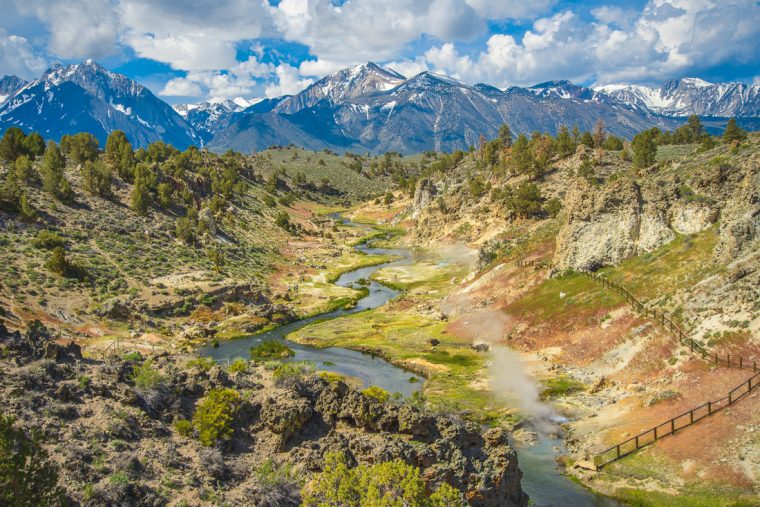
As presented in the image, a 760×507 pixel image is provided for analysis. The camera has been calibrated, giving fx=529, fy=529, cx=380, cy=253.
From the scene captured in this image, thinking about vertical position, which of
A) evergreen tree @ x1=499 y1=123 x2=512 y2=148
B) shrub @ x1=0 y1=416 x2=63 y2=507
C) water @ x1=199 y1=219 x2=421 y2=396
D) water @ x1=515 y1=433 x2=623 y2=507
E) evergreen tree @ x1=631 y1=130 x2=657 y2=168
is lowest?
water @ x1=515 y1=433 x2=623 y2=507

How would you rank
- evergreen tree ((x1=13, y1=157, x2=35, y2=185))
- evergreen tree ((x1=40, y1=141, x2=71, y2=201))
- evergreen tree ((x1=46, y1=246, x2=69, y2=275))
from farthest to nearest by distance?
evergreen tree ((x1=40, y1=141, x2=71, y2=201)) → evergreen tree ((x1=13, y1=157, x2=35, y2=185)) → evergreen tree ((x1=46, y1=246, x2=69, y2=275))

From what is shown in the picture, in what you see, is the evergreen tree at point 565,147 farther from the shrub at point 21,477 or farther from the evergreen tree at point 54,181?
the shrub at point 21,477

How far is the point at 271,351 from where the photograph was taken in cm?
6381

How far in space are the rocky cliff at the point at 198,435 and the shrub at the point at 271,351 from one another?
3020cm

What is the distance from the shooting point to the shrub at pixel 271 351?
6281cm

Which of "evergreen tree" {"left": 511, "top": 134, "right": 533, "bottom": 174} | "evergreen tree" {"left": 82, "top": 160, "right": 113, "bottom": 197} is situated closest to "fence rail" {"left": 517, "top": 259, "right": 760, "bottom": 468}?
"evergreen tree" {"left": 82, "top": 160, "right": 113, "bottom": 197}

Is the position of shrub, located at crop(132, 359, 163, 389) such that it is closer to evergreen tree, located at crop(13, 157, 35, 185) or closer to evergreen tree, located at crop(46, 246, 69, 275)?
evergreen tree, located at crop(46, 246, 69, 275)

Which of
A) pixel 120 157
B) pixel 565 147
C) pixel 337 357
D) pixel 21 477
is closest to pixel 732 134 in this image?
pixel 565 147

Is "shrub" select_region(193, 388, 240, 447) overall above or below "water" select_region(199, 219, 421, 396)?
below

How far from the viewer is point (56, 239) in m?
80.8

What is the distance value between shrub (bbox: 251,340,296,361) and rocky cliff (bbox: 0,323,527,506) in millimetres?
30202

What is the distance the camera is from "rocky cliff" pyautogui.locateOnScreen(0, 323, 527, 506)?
2225 centimetres

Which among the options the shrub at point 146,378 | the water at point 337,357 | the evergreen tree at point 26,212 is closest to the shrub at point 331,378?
the shrub at point 146,378

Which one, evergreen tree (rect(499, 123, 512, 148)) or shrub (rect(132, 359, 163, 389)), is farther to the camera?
evergreen tree (rect(499, 123, 512, 148))
